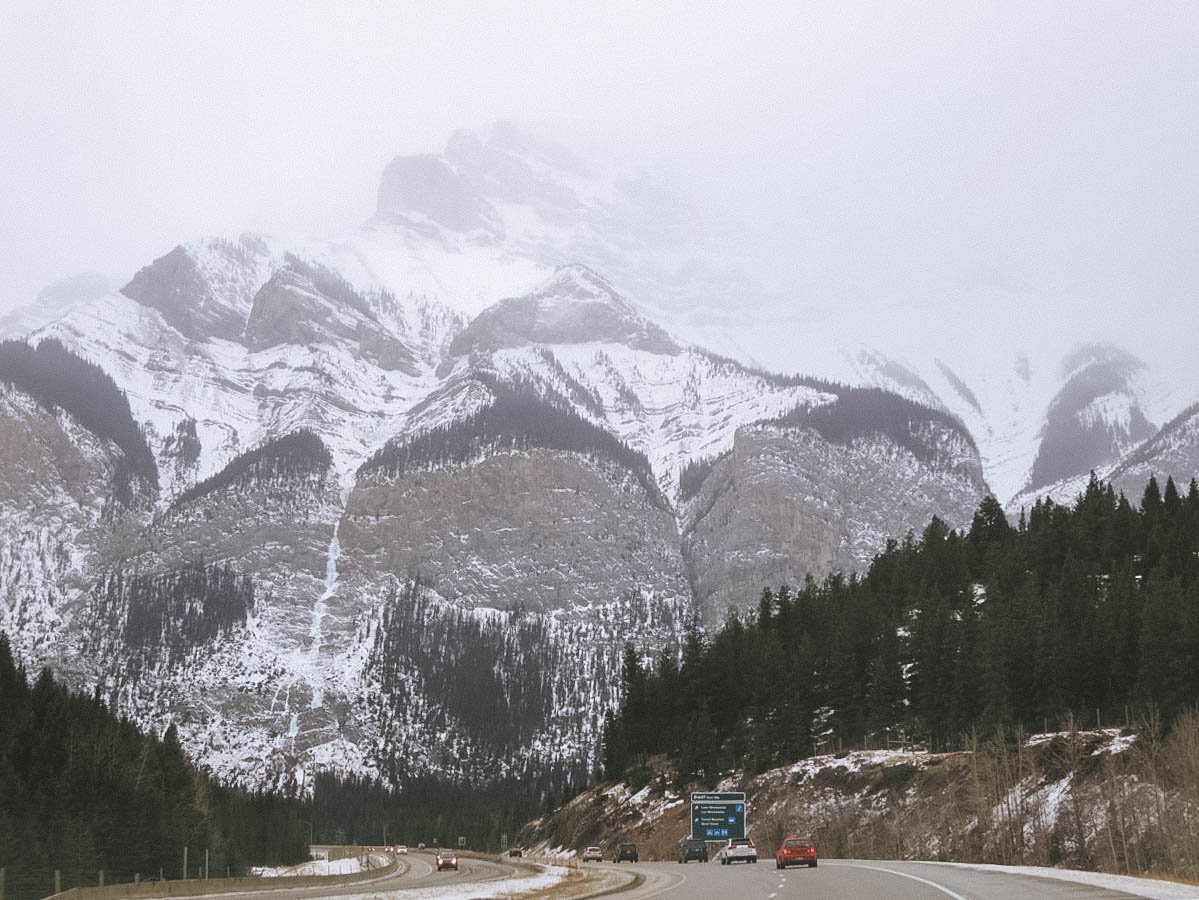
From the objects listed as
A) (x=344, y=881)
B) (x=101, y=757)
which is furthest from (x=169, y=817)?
(x=344, y=881)

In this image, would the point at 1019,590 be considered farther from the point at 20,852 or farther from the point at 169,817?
the point at 20,852

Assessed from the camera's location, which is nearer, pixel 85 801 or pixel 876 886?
pixel 876 886

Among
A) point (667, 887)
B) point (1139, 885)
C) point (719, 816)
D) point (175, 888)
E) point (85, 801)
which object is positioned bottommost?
point (1139, 885)

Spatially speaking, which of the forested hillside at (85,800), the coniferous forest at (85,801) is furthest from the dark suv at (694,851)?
the forested hillside at (85,800)

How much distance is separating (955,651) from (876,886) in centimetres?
8978

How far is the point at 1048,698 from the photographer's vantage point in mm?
115000

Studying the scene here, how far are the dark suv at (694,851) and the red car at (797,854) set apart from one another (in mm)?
24460

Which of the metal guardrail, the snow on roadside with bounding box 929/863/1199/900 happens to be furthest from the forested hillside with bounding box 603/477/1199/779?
the metal guardrail

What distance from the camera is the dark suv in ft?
278

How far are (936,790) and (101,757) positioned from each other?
5901 cm

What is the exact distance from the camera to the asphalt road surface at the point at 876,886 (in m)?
34.0

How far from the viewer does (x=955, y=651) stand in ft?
408

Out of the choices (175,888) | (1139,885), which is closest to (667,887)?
(1139,885)

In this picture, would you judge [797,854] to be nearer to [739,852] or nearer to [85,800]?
[739,852]
